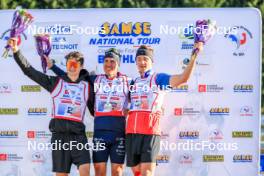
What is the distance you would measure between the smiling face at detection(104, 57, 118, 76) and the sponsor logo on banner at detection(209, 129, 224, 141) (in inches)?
48.7

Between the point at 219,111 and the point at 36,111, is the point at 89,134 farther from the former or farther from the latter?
the point at 219,111

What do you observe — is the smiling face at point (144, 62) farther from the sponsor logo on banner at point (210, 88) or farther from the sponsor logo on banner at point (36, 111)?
the sponsor logo on banner at point (36, 111)

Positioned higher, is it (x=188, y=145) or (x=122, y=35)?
(x=122, y=35)

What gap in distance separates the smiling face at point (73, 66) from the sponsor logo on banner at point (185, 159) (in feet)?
4.79

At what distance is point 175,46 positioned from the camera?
686cm

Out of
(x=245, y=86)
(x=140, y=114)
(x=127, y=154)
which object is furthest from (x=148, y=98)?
(x=245, y=86)

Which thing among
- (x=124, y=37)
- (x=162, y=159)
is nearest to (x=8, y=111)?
(x=124, y=37)

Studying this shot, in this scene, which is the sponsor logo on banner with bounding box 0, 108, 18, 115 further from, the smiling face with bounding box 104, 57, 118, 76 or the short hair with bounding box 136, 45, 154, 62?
the short hair with bounding box 136, 45, 154, 62

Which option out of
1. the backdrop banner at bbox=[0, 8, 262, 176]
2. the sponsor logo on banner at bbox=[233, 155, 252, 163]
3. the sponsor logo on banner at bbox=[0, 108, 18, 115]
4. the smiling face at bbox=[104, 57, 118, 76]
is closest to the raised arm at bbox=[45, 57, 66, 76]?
the backdrop banner at bbox=[0, 8, 262, 176]

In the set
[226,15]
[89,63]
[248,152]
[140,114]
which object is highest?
[226,15]

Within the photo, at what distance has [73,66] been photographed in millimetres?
6816

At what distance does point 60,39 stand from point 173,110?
1453 mm

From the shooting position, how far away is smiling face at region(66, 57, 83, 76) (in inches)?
268

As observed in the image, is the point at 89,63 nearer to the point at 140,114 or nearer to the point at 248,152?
the point at 140,114
